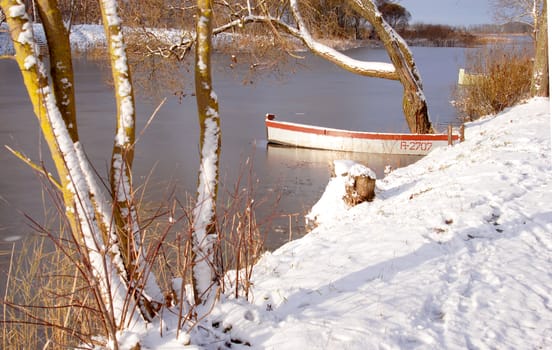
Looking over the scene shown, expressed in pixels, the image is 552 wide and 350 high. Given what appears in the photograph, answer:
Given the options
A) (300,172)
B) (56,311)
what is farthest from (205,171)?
(300,172)

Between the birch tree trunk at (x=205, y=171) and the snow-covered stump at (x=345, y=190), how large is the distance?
4245 mm

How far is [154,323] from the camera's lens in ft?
10.1

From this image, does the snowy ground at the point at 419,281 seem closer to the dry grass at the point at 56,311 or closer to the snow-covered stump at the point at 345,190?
the dry grass at the point at 56,311

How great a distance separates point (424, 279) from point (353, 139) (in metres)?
11.4

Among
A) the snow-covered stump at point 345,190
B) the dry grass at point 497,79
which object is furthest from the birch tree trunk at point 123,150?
the dry grass at point 497,79

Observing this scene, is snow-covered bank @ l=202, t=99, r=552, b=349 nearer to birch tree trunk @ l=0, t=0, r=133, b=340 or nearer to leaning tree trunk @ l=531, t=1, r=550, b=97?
birch tree trunk @ l=0, t=0, r=133, b=340

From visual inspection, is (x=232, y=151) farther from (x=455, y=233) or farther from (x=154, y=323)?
(x=154, y=323)

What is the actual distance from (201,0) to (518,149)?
6.09 m

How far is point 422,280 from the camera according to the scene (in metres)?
3.82

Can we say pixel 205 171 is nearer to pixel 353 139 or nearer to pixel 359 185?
pixel 359 185

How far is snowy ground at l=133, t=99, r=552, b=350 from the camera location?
10.2 feet

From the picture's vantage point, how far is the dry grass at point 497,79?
1662 centimetres

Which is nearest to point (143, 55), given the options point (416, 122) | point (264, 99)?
point (416, 122)

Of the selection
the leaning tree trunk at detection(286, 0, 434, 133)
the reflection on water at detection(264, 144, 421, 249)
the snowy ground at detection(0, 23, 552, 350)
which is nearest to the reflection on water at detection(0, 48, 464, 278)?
the reflection on water at detection(264, 144, 421, 249)
